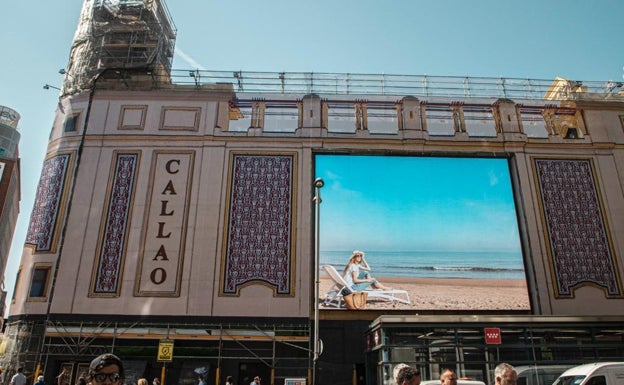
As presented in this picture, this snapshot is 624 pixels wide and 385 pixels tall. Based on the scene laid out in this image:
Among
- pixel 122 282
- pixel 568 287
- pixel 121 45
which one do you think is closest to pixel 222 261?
pixel 122 282

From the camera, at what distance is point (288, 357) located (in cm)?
2078

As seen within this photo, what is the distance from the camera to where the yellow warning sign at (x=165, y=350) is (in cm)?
2009

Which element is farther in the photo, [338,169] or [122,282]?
[338,169]

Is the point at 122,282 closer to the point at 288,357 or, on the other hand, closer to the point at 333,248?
the point at 288,357

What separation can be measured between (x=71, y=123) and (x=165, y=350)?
13.1 metres

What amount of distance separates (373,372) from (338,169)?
384 inches

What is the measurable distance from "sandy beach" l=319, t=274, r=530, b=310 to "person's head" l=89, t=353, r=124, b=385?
60.5 feet

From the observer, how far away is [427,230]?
23.2m

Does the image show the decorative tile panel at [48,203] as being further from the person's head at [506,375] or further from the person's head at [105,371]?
the person's head at [506,375]

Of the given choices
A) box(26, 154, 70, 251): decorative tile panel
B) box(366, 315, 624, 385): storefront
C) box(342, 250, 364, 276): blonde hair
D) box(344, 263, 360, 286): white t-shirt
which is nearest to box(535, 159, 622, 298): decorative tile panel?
box(366, 315, 624, 385): storefront

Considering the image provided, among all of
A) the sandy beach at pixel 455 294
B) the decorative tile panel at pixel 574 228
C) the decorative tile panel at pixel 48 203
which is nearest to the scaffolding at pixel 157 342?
the sandy beach at pixel 455 294

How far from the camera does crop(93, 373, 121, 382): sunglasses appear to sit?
11.3ft

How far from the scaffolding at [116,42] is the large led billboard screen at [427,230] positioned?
1133 centimetres

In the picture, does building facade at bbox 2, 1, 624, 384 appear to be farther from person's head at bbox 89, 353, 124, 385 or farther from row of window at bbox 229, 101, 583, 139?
person's head at bbox 89, 353, 124, 385
